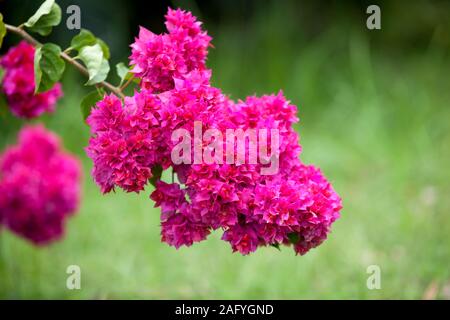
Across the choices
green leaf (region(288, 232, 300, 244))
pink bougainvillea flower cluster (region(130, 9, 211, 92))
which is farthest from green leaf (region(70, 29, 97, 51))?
green leaf (region(288, 232, 300, 244))

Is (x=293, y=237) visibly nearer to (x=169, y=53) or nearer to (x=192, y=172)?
(x=192, y=172)

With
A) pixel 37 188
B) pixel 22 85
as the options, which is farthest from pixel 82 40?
pixel 37 188

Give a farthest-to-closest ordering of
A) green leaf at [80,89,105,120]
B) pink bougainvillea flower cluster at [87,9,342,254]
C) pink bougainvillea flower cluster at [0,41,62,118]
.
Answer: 1. pink bougainvillea flower cluster at [0,41,62,118]
2. green leaf at [80,89,105,120]
3. pink bougainvillea flower cluster at [87,9,342,254]

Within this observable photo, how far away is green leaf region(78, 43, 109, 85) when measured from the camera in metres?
1.42

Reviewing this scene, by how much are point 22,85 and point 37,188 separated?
726 millimetres

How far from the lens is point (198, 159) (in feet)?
4.18

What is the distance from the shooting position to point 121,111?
51.2 inches

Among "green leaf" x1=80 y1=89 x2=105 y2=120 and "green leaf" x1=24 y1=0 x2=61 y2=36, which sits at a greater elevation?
"green leaf" x1=24 y1=0 x2=61 y2=36

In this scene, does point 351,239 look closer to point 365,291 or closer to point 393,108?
point 365,291

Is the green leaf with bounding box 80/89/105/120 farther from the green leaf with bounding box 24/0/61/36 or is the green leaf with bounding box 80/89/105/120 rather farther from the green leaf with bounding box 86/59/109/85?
the green leaf with bounding box 24/0/61/36

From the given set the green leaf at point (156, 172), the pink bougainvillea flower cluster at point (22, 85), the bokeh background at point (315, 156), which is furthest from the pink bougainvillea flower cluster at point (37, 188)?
the green leaf at point (156, 172)

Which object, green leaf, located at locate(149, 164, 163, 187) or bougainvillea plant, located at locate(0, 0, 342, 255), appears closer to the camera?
bougainvillea plant, located at locate(0, 0, 342, 255)

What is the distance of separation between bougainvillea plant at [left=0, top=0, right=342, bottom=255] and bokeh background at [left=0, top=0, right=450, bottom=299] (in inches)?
24.6

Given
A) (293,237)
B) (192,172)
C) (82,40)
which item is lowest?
(293,237)
